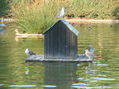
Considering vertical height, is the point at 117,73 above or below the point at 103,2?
below

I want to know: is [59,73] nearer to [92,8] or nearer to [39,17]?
[39,17]

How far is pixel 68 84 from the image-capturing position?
12.7 meters

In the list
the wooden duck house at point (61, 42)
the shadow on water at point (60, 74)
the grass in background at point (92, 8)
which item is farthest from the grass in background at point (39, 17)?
the grass in background at point (92, 8)

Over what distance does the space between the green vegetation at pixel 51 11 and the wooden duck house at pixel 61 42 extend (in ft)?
44.5

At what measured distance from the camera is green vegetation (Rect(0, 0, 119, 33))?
31.6 metres

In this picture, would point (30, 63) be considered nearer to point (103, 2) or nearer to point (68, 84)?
point (68, 84)

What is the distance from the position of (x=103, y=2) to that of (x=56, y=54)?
143 ft

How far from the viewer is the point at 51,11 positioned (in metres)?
32.0

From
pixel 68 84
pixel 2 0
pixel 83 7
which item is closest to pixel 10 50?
pixel 68 84

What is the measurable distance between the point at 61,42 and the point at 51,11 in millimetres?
14580

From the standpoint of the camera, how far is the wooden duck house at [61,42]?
57.7 feet

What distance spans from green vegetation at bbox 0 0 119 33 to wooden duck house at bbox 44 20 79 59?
44.5 ft

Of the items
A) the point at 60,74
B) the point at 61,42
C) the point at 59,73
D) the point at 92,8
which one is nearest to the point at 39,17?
the point at 61,42

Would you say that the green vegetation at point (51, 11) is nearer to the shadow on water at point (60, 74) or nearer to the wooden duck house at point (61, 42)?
the wooden duck house at point (61, 42)
